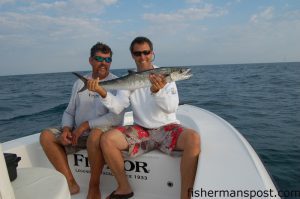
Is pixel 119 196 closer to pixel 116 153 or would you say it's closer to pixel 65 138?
pixel 116 153

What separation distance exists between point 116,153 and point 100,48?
1.18 meters

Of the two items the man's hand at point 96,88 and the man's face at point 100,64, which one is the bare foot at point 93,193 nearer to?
the man's hand at point 96,88

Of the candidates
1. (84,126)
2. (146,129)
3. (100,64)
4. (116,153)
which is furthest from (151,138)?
(100,64)

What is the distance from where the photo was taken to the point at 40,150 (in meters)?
3.48

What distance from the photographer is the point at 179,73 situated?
3.09 meters

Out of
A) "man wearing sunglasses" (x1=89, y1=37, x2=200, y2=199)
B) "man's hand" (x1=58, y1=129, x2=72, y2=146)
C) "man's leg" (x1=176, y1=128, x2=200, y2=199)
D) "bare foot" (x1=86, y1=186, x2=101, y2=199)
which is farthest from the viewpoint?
"man's hand" (x1=58, y1=129, x2=72, y2=146)

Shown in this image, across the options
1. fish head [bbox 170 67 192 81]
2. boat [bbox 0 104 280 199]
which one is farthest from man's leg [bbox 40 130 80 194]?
fish head [bbox 170 67 192 81]

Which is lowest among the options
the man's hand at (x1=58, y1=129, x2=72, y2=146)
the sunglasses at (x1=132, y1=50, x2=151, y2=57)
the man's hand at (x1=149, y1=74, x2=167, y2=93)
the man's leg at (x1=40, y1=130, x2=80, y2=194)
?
the man's leg at (x1=40, y1=130, x2=80, y2=194)

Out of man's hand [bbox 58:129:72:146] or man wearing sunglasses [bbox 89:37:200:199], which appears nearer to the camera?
man wearing sunglasses [bbox 89:37:200:199]

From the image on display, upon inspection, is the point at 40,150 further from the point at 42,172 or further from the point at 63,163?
the point at 42,172

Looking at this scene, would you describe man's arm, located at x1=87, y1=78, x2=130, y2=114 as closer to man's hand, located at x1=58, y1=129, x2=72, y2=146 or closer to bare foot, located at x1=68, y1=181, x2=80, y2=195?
man's hand, located at x1=58, y1=129, x2=72, y2=146

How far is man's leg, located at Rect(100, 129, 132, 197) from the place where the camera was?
274 centimetres

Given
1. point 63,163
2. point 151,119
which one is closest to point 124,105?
point 151,119

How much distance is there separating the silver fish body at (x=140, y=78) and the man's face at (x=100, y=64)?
21 cm
